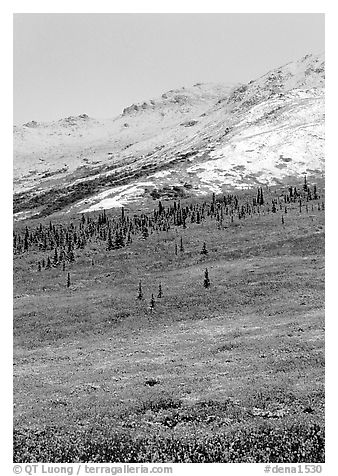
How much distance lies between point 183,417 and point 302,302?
36214 millimetres

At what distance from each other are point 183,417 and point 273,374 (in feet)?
28.7

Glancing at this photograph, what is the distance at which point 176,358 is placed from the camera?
40.0m

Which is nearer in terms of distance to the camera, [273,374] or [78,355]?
[273,374]

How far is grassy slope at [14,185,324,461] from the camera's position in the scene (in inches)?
842

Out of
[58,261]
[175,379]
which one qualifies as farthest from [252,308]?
[58,261]

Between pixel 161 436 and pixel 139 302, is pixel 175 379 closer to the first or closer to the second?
pixel 161 436

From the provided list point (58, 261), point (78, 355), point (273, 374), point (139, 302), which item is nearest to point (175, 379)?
point (273, 374)

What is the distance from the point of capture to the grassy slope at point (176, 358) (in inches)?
842

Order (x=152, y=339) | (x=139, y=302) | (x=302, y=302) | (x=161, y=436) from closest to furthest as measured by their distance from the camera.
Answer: (x=161, y=436) < (x=152, y=339) < (x=302, y=302) < (x=139, y=302)
